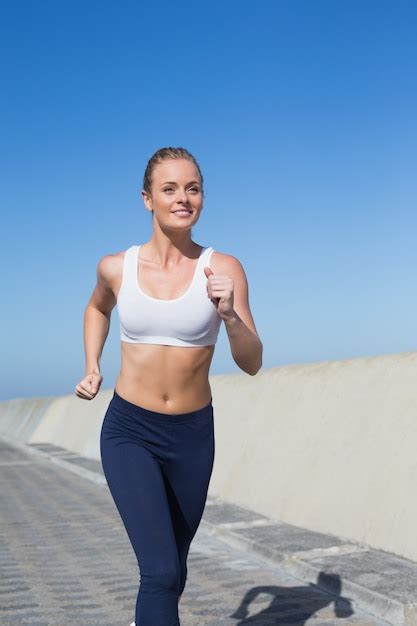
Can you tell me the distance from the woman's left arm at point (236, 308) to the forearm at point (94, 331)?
0.71 m

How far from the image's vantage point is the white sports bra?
3.69 meters

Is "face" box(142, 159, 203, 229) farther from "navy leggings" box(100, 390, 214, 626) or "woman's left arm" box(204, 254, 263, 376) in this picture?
"navy leggings" box(100, 390, 214, 626)

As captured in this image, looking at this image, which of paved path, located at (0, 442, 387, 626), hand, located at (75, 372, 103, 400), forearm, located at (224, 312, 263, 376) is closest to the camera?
forearm, located at (224, 312, 263, 376)

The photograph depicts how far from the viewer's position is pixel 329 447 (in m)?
7.84

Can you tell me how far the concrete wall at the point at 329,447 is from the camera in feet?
22.2

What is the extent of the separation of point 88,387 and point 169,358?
365 mm

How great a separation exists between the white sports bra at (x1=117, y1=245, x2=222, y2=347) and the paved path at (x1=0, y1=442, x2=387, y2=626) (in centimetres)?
221

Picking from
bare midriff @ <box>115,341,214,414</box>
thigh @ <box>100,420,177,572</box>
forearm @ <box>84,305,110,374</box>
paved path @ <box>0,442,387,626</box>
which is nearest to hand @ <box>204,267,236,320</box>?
bare midriff @ <box>115,341,214,414</box>

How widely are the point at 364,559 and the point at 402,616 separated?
1.14m

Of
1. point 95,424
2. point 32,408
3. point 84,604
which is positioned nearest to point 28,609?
point 84,604

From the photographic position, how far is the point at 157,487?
3576 millimetres

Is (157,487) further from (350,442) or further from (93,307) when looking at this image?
(350,442)

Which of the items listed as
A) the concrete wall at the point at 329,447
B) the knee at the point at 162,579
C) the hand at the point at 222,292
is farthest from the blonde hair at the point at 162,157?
the concrete wall at the point at 329,447

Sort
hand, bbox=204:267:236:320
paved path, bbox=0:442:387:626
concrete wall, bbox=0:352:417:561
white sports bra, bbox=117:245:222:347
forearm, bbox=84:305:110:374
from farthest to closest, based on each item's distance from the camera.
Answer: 1. concrete wall, bbox=0:352:417:561
2. paved path, bbox=0:442:387:626
3. forearm, bbox=84:305:110:374
4. white sports bra, bbox=117:245:222:347
5. hand, bbox=204:267:236:320
